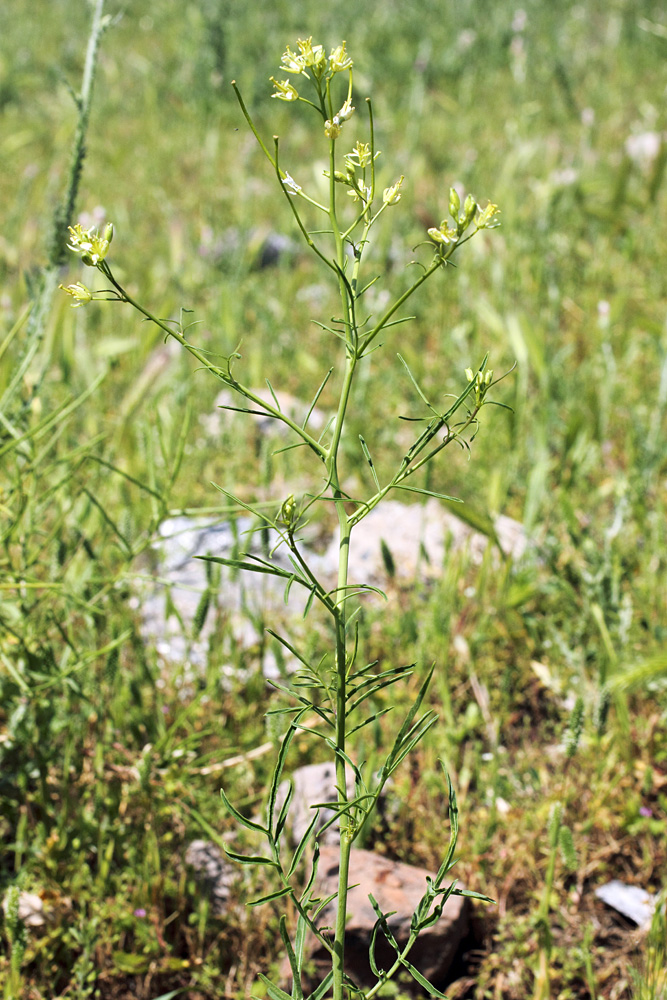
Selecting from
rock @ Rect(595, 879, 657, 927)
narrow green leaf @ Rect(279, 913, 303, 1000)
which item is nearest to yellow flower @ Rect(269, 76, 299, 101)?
narrow green leaf @ Rect(279, 913, 303, 1000)

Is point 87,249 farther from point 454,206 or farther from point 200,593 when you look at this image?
point 200,593

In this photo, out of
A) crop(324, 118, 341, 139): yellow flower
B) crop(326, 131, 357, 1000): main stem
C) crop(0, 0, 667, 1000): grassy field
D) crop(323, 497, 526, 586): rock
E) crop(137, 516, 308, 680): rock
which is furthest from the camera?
crop(323, 497, 526, 586): rock

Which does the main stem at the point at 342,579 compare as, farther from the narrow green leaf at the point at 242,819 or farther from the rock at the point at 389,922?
the rock at the point at 389,922

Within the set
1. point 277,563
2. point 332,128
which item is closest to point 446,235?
point 332,128

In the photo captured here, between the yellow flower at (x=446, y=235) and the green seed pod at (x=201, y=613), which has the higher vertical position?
the yellow flower at (x=446, y=235)

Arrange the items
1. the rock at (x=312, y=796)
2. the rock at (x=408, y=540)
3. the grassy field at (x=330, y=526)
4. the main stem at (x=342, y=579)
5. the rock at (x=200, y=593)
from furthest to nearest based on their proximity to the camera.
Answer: the rock at (x=408, y=540) → the rock at (x=200, y=593) → the rock at (x=312, y=796) → the grassy field at (x=330, y=526) → the main stem at (x=342, y=579)

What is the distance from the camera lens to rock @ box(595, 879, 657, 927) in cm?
162

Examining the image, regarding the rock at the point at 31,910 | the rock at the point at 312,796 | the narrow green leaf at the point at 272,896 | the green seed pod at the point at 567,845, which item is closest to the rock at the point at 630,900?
the green seed pod at the point at 567,845

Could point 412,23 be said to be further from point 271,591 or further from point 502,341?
point 271,591

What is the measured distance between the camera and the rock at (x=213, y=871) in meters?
1.66

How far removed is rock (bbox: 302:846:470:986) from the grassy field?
3.9 inches

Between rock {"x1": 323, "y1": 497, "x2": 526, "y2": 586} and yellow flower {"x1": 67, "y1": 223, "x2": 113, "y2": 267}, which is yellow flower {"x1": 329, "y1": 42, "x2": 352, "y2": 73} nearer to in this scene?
yellow flower {"x1": 67, "y1": 223, "x2": 113, "y2": 267}

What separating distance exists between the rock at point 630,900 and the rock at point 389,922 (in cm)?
30

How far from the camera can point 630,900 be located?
5.43 ft
